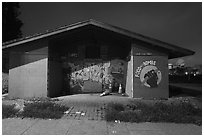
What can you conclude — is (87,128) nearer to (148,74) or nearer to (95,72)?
(148,74)

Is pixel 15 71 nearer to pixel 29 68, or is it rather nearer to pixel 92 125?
pixel 29 68

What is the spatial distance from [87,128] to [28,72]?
23.1 ft

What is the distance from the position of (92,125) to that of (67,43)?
8599 millimetres

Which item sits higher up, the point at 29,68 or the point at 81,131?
the point at 29,68

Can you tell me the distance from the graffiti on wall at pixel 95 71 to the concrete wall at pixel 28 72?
8.78 feet

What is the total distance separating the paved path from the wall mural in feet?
23.5

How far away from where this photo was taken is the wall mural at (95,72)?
12766 millimetres

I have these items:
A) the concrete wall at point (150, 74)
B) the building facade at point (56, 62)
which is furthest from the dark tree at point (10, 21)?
the concrete wall at point (150, 74)

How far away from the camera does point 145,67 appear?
1065 centimetres

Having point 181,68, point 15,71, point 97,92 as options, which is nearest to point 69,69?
point 97,92

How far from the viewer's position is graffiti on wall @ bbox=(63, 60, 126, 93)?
41.9 ft

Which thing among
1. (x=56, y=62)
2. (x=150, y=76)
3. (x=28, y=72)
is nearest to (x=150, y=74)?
(x=150, y=76)

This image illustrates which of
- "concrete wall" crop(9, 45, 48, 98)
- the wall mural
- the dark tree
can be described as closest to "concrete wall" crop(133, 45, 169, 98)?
the wall mural

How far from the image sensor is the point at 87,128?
4.97 m
